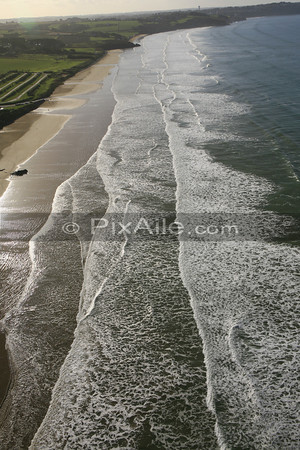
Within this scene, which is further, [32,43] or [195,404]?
[32,43]

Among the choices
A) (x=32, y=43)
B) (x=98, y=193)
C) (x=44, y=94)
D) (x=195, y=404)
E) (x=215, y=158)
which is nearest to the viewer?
(x=195, y=404)

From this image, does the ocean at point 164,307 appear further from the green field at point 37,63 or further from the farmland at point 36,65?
the green field at point 37,63

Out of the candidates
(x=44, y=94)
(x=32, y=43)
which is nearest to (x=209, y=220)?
(x=44, y=94)

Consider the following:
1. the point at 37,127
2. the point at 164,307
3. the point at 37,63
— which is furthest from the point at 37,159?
the point at 37,63

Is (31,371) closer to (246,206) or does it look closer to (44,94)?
(246,206)

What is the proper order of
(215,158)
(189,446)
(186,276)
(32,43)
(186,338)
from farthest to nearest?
(32,43)
(215,158)
(186,276)
(186,338)
(189,446)

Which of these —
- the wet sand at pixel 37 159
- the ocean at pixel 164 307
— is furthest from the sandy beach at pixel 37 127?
the ocean at pixel 164 307

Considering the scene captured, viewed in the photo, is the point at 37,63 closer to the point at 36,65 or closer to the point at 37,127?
the point at 36,65
